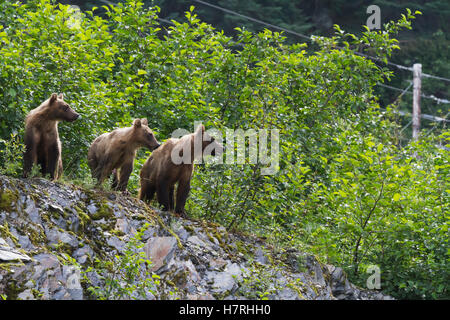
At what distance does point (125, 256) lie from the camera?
25.0 ft

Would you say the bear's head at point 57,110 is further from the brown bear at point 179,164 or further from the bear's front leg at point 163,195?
the bear's front leg at point 163,195

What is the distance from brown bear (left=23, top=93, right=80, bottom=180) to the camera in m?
9.29

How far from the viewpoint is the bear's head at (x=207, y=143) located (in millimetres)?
9953

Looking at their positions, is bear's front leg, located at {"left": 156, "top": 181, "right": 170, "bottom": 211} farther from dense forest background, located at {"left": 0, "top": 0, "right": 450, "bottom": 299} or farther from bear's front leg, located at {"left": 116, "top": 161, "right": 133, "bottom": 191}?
dense forest background, located at {"left": 0, "top": 0, "right": 450, "bottom": 299}

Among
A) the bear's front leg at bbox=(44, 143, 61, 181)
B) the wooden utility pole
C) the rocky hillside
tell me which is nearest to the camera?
the rocky hillside

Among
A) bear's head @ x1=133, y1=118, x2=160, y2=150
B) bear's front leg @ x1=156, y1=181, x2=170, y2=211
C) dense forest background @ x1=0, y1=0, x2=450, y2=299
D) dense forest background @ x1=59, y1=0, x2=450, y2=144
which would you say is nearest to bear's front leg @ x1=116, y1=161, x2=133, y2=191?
bear's head @ x1=133, y1=118, x2=160, y2=150

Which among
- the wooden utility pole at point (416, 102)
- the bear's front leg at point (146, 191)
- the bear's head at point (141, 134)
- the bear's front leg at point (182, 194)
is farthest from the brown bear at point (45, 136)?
the wooden utility pole at point (416, 102)

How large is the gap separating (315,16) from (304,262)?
30.1 m

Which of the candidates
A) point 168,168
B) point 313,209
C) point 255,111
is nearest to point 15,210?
point 168,168

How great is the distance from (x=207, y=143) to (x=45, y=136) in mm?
2064

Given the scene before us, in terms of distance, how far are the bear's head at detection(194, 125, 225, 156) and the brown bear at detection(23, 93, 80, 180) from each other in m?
1.71

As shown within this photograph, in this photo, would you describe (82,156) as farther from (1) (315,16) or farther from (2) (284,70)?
(1) (315,16)

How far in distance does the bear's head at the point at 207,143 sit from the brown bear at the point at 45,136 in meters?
1.71

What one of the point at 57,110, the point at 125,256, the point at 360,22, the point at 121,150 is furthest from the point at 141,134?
the point at 360,22
